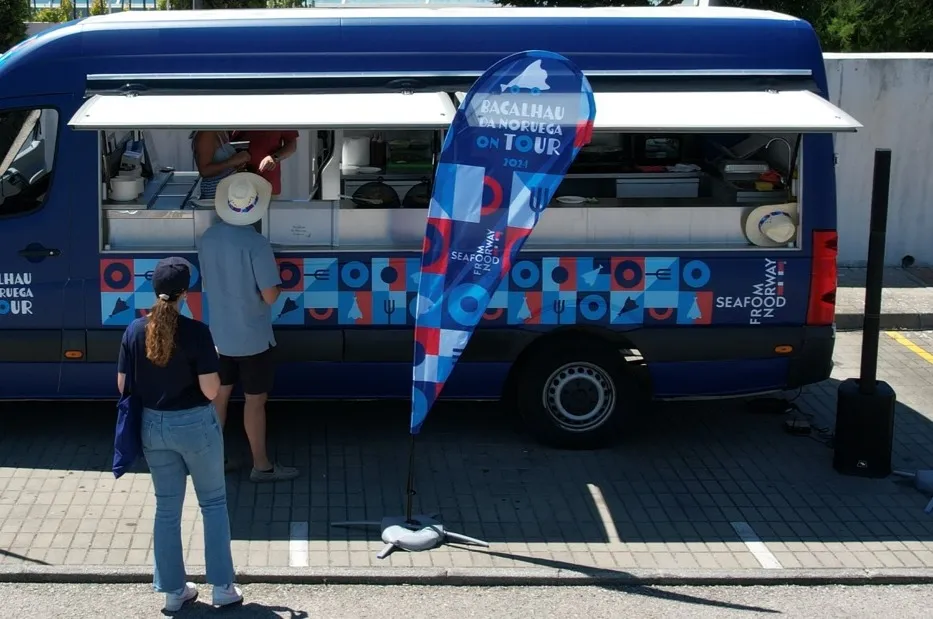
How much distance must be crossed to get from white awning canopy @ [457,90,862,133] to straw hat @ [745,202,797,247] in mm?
727

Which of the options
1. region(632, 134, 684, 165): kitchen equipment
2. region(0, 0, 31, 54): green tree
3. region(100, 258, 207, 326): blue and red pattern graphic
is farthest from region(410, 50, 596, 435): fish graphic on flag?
region(0, 0, 31, 54): green tree

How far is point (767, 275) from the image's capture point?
23.7 ft

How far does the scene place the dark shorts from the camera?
6.64m

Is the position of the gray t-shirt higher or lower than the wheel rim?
higher

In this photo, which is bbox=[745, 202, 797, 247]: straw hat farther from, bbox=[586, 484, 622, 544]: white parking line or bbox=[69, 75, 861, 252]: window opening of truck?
bbox=[586, 484, 622, 544]: white parking line

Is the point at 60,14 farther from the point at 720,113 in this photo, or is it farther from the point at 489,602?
the point at 489,602

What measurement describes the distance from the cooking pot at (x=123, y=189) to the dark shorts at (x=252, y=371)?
4.42 feet

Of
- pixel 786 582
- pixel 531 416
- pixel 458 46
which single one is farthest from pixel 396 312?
pixel 786 582

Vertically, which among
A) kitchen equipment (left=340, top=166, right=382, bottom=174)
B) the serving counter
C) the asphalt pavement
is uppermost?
kitchen equipment (left=340, top=166, right=382, bottom=174)

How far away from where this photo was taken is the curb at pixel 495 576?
5715mm

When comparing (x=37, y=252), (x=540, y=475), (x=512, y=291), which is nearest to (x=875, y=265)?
(x=512, y=291)

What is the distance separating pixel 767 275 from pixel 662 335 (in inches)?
29.4

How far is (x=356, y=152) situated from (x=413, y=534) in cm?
292

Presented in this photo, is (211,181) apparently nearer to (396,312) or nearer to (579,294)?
(396,312)
